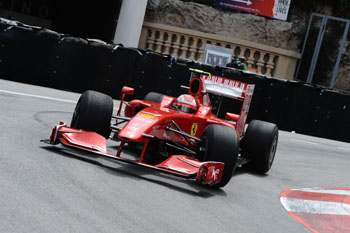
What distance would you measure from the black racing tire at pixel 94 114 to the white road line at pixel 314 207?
7.55ft

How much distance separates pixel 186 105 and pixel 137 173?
5.12 feet

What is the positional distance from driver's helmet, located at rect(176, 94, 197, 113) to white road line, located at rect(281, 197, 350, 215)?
1.63m

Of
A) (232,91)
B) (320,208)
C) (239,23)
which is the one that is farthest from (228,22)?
(320,208)

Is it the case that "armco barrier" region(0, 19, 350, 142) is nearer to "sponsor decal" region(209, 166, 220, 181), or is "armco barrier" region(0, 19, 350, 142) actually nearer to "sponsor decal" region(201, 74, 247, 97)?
"sponsor decal" region(201, 74, 247, 97)

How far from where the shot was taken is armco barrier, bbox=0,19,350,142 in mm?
13094

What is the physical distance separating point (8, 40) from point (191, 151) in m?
7.07

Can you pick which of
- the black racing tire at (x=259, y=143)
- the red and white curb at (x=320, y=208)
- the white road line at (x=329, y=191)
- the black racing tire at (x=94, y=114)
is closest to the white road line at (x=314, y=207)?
the red and white curb at (x=320, y=208)

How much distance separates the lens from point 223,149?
21.7 ft

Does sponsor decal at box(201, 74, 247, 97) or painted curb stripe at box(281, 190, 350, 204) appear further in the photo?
sponsor decal at box(201, 74, 247, 97)

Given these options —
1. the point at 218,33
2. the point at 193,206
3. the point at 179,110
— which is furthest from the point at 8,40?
the point at 218,33

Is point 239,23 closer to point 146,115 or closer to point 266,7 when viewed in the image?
point 266,7

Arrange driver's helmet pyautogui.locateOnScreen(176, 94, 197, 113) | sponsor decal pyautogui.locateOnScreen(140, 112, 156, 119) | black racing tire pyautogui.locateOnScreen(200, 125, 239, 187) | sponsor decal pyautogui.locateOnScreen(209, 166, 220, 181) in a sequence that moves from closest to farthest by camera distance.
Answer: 1. sponsor decal pyautogui.locateOnScreen(209, 166, 220, 181)
2. black racing tire pyautogui.locateOnScreen(200, 125, 239, 187)
3. sponsor decal pyautogui.locateOnScreen(140, 112, 156, 119)
4. driver's helmet pyautogui.locateOnScreen(176, 94, 197, 113)

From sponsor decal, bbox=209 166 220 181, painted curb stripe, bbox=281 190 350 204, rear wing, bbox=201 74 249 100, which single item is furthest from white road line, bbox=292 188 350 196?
sponsor decal, bbox=209 166 220 181

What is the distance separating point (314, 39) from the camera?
25.4 meters
